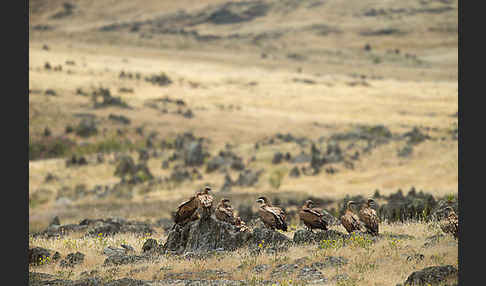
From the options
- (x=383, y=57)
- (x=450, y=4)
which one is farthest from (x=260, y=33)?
(x=450, y=4)

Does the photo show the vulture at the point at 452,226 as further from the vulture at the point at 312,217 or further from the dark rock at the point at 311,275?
the dark rock at the point at 311,275

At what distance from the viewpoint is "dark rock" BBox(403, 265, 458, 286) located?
797 cm

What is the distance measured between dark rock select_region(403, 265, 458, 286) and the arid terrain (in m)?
0.37

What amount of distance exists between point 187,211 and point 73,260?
220cm

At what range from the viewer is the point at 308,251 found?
1027 cm

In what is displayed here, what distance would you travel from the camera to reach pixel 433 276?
317 inches

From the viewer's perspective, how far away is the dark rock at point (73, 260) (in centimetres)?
1098

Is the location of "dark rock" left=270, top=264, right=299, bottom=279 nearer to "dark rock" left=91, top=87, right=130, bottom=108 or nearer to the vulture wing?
the vulture wing

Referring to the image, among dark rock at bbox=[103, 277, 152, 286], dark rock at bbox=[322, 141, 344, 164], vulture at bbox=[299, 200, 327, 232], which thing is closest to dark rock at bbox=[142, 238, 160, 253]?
dark rock at bbox=[103, 277, 152, 286]

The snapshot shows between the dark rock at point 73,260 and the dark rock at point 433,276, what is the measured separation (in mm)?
5813

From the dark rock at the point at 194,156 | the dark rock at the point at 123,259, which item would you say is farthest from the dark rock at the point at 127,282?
the dark rock at the point at 194,156

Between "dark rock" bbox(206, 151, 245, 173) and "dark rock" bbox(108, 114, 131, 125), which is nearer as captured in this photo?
"dark rock" bbox(206, 151, 245, 173)

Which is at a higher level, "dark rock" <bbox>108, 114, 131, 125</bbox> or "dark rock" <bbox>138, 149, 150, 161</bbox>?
"dark rock" <bbox>108, 114, 131, 125</bbox>

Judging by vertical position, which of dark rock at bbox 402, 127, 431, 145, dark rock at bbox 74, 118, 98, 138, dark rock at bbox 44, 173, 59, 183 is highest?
dark rock at bbox 74, 118, 98, 138
